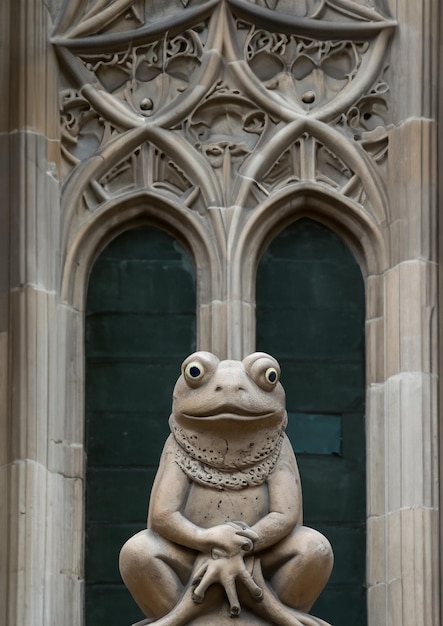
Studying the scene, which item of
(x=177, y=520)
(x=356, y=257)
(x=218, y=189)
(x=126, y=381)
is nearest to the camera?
(x=177, y=520)

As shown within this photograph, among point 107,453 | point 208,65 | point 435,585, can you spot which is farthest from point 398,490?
point 208,65

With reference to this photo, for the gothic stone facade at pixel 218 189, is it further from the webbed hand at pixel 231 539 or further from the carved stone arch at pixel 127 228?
the webbed hand at pixel 231 539

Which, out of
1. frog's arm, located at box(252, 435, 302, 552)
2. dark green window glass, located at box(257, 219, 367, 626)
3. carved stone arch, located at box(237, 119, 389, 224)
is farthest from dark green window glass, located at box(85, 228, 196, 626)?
frog's arm, located at box(252, 435, 302, 552)

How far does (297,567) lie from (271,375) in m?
1.08

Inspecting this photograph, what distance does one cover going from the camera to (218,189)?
71.3 ft

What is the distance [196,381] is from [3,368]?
3.52 metres

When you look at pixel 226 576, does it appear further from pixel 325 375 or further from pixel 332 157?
pixel 332 157

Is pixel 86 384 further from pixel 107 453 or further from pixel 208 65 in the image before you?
pixel 208 65

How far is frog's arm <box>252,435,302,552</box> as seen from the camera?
1753cm

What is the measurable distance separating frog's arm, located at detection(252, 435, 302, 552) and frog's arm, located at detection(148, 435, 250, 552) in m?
0.12

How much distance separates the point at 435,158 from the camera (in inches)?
848

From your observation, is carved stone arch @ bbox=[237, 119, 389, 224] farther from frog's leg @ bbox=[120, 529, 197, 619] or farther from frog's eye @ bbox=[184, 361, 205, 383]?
frog's leg @ bbox=[120, 529, 197, 619]

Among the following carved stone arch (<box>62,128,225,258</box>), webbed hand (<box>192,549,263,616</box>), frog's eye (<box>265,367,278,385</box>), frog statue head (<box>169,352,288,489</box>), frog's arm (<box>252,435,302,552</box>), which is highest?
carved stone arch (<box>62,128,225,258</box>)

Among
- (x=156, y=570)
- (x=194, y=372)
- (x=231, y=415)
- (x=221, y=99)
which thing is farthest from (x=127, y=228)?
(x=156, y=570)
